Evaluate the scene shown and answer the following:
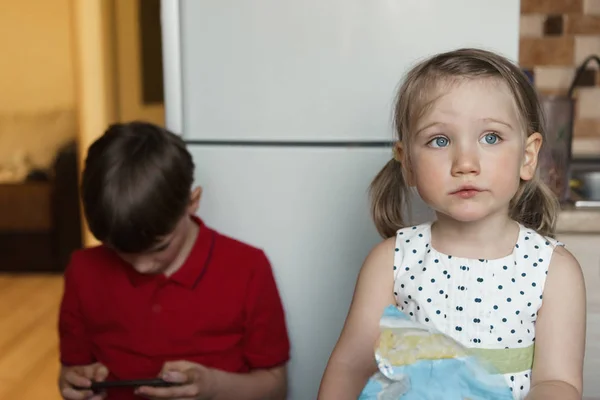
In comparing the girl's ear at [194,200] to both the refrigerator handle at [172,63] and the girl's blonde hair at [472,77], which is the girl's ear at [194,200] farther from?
the girl's blonde hair at [472,77]

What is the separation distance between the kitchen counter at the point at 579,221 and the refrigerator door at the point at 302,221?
35 centimetres

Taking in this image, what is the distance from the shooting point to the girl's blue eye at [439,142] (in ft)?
2.72

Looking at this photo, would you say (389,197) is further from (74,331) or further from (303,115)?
(74,331)

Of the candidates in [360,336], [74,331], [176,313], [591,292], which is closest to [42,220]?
[74,331]

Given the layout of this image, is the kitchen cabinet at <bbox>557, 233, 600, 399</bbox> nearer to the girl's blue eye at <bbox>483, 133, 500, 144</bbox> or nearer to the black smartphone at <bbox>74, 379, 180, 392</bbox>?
the girl's blue eye at <bbox>483, 133, 500, 144</bbox>

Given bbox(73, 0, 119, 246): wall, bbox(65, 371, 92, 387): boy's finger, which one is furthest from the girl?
bbox(73, 0, 119, 246): wall

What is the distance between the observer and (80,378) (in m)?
1.14

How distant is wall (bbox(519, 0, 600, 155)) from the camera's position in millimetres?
1818

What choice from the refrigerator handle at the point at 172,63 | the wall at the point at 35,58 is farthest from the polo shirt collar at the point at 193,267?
the wall at the point at 35,58

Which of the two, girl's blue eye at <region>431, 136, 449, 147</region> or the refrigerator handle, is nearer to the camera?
girl's blue eye at <region>431, 136, 449, 147</region>

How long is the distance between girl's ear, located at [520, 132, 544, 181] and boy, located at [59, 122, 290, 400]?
512mm

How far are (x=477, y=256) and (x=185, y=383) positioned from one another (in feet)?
1.64

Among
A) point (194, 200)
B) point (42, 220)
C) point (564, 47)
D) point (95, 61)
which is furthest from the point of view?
point (42, 220)

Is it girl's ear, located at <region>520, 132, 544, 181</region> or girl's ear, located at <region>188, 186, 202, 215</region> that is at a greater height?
girl's ear, located at <region>520, 132, 544, 181</region>
